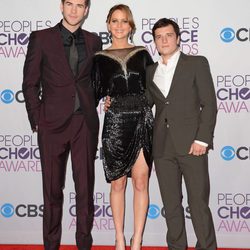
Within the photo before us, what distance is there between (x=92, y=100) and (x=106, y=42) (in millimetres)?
769

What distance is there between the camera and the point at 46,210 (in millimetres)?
3061

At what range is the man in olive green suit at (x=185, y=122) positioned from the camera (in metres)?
2.85

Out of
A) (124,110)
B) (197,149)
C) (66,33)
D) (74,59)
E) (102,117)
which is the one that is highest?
(66,33)

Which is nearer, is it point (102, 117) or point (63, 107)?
point (63, 107)

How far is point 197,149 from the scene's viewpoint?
9.31 feet

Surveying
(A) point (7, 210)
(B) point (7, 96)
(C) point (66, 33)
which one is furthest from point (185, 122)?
(A) point (7, 210)

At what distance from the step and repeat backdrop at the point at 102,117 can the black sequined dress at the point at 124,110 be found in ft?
1.91

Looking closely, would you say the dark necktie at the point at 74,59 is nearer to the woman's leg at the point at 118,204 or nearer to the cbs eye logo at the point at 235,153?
the woman's leg at the point at 118,204

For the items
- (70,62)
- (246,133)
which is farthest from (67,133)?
(246,133)

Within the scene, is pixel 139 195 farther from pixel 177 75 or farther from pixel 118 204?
pixel 177 75

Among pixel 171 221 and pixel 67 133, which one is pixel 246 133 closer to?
pixel 171 221

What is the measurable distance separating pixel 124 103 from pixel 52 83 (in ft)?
1.85

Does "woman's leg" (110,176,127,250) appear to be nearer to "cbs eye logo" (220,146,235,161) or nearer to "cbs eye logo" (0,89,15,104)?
"cbs eye logo" (220,146,235,161)

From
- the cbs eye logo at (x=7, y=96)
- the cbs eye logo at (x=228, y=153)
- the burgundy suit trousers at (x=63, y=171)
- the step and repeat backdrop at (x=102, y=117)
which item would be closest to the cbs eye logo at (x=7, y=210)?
the step and repeat backdrop at (x=102, y=117)
